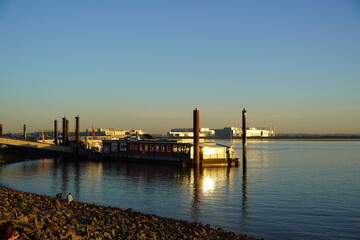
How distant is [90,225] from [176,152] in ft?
144

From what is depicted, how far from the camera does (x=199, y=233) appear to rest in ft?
64.0

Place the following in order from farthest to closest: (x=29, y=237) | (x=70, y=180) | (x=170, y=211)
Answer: (x=70, y=180), (x=170, y=211), (x=29, y=237)

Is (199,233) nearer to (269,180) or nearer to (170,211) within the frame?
(170,211)

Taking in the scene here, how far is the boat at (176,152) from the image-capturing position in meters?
59.4

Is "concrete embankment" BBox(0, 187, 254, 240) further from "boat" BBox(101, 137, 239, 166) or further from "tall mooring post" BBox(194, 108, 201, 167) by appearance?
"boat" BBox(101, 137, 239, 166)

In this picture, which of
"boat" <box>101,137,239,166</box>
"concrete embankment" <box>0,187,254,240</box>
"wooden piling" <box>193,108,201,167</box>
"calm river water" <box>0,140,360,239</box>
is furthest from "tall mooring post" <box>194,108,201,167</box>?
"concrete embankment" <box>0,187,254,240</box>

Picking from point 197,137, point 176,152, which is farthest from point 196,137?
point 176,152

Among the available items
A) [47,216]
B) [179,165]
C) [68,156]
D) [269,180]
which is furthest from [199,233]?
[68,156]

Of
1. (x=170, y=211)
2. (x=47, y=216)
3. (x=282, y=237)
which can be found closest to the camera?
(x=47, y=216)

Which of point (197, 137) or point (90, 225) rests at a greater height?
point (197, 137)

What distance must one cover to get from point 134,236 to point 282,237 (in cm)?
871

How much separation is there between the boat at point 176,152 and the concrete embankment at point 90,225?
115 feet

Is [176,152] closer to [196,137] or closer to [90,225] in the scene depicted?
[196,137]

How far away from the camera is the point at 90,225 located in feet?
60.1
